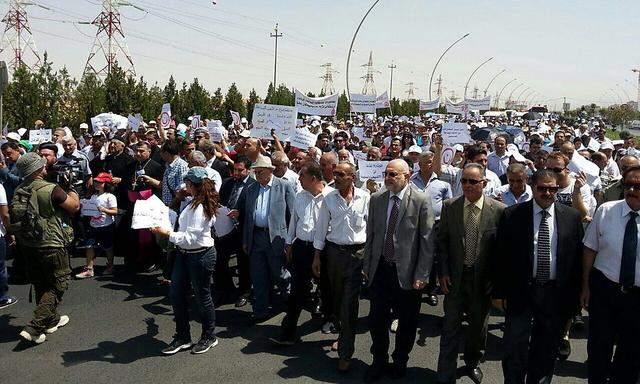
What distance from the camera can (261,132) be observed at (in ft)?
35.1

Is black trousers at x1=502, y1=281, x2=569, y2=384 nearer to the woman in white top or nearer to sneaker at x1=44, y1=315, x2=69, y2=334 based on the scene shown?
the woman in white top

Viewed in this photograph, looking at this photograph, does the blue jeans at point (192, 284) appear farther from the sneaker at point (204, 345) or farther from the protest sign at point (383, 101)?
the protest sign at point (383, 101)

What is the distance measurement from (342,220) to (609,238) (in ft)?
7.48

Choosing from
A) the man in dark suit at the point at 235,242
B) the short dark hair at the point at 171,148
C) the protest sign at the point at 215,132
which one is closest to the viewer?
the man in dark suit at the point at 235,242

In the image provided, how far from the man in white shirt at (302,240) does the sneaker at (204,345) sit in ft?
2.10

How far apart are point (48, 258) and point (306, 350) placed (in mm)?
2865

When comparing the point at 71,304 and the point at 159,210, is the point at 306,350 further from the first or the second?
the point at 71,304

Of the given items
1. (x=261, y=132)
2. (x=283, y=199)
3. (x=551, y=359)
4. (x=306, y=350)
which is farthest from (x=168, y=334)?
(x=261, y=132)

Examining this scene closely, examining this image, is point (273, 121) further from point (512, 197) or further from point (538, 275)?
point (538, 275)

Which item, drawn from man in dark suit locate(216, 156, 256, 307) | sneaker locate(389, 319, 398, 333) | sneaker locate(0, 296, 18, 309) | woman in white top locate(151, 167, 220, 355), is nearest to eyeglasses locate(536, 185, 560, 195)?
sneaker locate(389, 319, 398, 333)

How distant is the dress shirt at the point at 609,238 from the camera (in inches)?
165

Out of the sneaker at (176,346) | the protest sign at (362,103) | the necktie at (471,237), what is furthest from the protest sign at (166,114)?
the necktie at (471,237)

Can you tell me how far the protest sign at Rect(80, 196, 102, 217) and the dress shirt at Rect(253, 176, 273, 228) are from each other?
329 cm

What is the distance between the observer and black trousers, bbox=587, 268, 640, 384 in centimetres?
421
